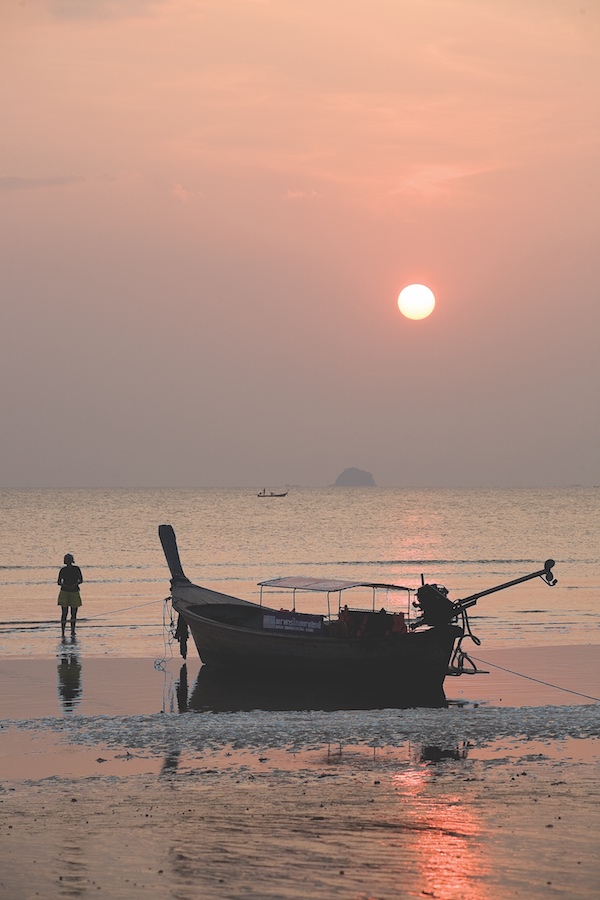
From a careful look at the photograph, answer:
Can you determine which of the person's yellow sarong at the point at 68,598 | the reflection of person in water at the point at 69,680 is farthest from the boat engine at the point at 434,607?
the person's yellow sarong at the point at 68,598

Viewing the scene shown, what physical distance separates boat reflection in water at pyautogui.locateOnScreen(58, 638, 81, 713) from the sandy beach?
6.4 inches

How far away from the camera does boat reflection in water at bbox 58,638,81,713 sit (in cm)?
2252

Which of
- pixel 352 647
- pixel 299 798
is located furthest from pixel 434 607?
pixel 299 798

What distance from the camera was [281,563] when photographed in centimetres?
7606

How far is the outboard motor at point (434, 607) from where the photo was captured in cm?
2461

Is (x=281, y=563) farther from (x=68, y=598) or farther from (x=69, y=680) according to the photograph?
(x=69, y=680)

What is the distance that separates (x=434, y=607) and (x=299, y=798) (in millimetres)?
10907

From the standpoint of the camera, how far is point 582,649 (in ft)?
102

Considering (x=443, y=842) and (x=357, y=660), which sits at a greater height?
(x=357, y=660)

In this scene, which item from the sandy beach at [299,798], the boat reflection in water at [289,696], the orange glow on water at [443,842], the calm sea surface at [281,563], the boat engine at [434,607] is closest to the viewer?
the orange glow on water at [443,842]

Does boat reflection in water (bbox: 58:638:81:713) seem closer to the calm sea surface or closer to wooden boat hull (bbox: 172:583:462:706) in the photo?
the calm sea surface

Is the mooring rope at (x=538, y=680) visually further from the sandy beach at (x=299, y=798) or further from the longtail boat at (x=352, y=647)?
the longtail boat at (x=352, y=647)

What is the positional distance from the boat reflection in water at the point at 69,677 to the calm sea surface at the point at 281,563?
618mm

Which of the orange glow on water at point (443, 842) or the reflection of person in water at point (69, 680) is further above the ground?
the orange glow on water at point (443, 842)
